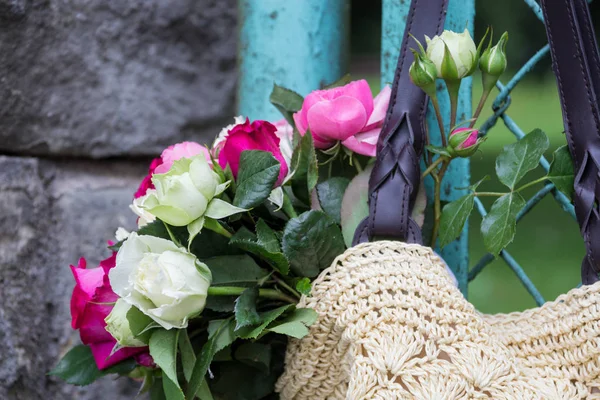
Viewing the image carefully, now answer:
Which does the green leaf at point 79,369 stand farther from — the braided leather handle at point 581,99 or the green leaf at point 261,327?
the braided leather handle at point 581,99

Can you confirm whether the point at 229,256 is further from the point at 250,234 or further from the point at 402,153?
the point at 402,153

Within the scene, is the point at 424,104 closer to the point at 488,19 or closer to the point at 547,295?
the point at 547,295

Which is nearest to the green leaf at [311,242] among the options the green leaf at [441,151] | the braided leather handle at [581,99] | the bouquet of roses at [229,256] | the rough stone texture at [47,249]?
the bouquet of roses at [229,256]

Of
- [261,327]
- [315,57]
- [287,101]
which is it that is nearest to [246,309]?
[261,327]

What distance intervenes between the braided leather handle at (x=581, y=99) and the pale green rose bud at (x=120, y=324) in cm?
39

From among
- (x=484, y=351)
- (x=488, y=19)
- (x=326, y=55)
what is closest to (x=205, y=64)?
(x=326, y=55)

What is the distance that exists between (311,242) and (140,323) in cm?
16

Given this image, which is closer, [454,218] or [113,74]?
[454,218]

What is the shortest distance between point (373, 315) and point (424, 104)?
0.69ft

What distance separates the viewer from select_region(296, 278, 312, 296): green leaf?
484mm

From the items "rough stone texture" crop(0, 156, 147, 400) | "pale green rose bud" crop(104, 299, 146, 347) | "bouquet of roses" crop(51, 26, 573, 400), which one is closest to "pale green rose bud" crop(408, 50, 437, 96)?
"bouquet of roses" crop(51, 26, 573, 400)

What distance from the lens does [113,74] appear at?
0.74m

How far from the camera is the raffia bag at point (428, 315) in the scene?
1.45 ft

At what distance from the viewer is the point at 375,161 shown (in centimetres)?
54
